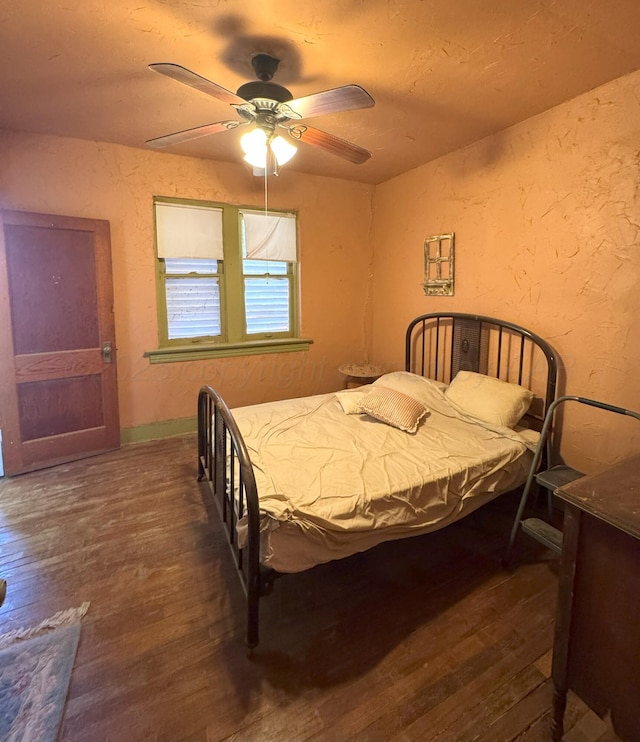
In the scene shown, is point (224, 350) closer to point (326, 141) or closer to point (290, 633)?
point (326, 141)

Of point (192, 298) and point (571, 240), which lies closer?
point (571, 240)

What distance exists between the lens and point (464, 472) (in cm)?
196

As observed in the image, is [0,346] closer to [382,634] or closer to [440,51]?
[382,634]

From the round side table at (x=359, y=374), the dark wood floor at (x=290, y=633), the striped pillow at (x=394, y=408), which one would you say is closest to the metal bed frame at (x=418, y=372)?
the dark wood floor at (x=290, y=633)

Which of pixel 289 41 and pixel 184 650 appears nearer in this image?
pixel 184 650

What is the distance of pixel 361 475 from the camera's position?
1859 millimetres

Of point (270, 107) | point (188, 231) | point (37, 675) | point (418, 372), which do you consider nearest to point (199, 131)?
point (270, 107)

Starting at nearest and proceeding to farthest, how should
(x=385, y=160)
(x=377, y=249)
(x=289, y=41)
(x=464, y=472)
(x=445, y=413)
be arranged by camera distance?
1. (x=289, y=41)
2. (x=464, y=472)
3. (x=445, y=413)
4. (x=385, y=160)
5. (x=377, y=249)

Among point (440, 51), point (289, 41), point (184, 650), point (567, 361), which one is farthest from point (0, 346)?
point (567, 361)

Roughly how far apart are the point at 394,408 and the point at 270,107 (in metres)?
1.81

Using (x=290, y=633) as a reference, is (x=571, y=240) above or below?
above

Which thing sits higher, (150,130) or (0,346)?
(150,130)

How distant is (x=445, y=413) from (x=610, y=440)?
954 millimetres

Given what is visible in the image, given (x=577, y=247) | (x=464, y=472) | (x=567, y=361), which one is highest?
(x=577, y=247)
